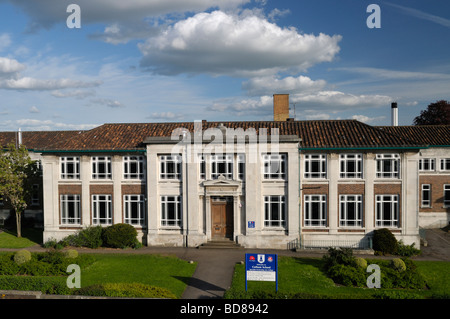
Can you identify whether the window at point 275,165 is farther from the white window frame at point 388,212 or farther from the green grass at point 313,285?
the white window frame at point 388,212

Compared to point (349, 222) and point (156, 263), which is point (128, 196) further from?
point (349, 222)

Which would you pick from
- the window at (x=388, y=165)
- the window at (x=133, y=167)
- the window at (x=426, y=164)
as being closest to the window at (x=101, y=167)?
the window at (x=133, y=167)

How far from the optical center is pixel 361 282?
19328 millimetres

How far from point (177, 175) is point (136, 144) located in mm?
4063

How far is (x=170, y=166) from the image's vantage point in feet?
90.1

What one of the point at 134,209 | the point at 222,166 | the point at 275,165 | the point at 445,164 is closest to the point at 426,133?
the point at 445,164

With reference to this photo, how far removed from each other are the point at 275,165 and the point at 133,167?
10934 mm

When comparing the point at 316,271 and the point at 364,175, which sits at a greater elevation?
the point at 364,175

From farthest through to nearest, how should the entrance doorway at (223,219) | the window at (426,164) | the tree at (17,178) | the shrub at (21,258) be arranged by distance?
the window at (426,164)
the tree at (17,178)
the entrance doorway at (223,219)
the shrub at (21,258)

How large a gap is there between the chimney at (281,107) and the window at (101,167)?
1599cm

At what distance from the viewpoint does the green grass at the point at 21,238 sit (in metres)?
28.2

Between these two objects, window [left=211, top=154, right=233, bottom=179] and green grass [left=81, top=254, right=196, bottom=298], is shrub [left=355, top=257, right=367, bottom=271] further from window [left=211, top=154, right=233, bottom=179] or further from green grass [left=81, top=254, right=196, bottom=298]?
window [left=211, top=154, right=233, bottom=179]

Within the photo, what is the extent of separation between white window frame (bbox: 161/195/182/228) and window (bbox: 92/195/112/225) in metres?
4.28
